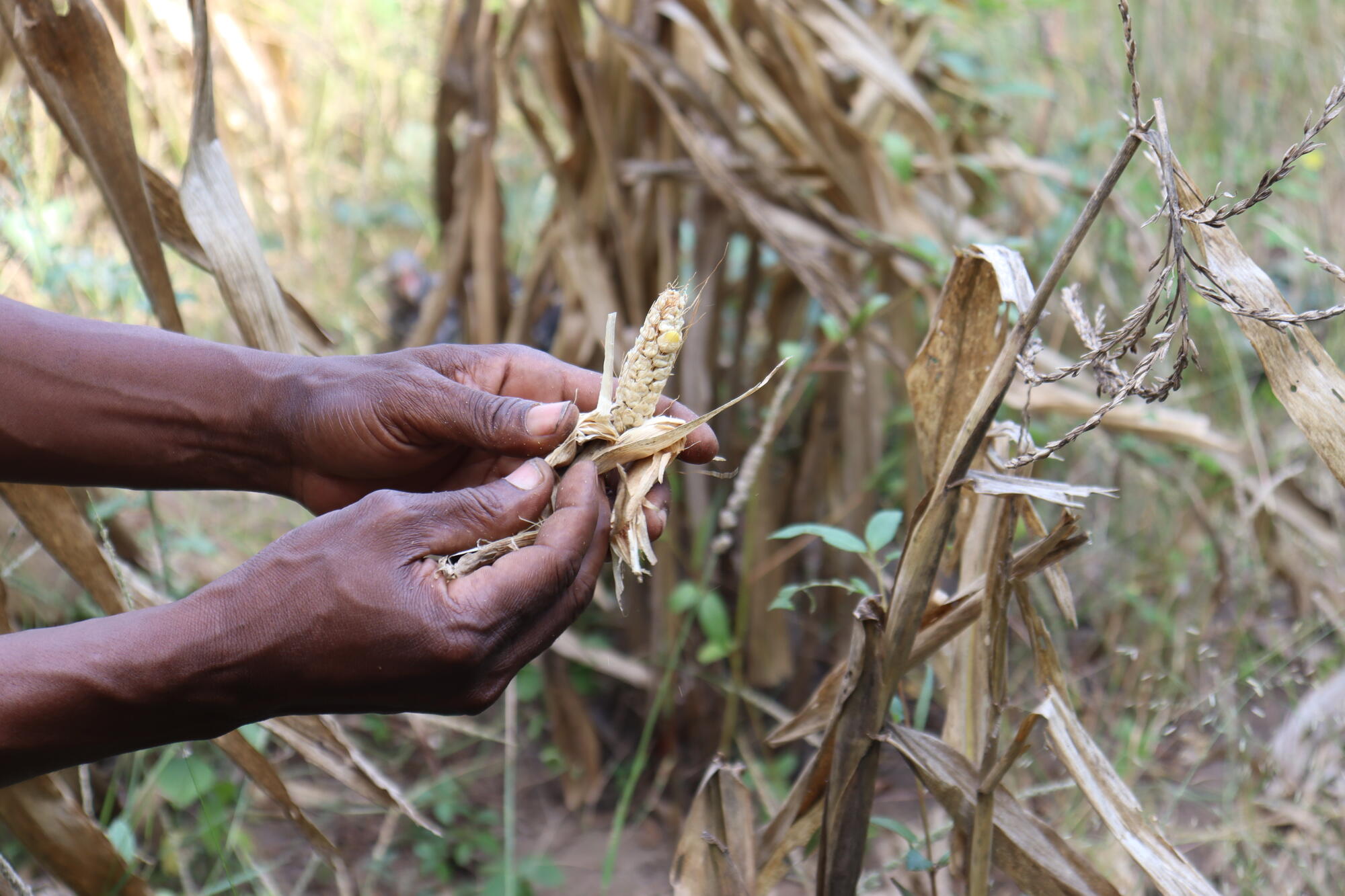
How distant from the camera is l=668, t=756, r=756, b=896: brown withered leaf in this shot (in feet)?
3.11

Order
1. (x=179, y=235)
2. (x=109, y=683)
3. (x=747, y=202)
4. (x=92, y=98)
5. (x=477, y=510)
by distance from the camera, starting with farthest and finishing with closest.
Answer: (x=747, y=202) < (x=179, y=235) < (x=92, y=98) < (x=477, y=510) < (x=109, y=683)

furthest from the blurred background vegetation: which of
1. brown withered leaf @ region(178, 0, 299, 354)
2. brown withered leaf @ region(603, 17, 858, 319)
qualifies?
brown withered leaf @ region(178, 0, 299, 354)

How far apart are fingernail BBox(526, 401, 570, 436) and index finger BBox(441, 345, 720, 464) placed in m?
0.11

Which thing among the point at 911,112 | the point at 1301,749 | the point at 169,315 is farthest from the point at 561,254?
the point at 1301,749

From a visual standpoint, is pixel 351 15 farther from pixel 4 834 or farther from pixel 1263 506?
pixel 1263 506

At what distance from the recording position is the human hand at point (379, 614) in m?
0.72

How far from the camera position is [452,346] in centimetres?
103

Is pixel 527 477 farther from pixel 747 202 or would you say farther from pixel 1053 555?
pixel 747 202

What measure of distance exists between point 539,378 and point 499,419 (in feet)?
0.43

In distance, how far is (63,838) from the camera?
1.01 meters

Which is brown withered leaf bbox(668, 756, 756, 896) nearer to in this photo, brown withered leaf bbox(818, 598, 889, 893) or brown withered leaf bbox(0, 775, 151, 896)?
brown withered leaf bbox(818, 598, 889, 893)

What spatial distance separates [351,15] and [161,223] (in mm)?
2836

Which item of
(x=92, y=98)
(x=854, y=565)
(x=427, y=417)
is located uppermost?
(x=92, y=98)

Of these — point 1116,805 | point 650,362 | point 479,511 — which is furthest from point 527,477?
point 1116,805
